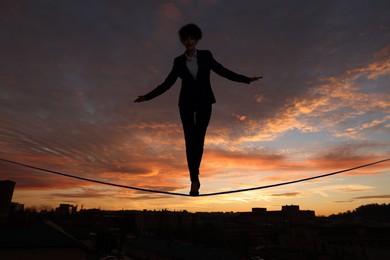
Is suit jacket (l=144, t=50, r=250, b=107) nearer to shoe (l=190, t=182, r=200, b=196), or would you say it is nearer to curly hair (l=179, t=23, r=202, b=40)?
curly hair (l=179, t=23, r=202, b=40)

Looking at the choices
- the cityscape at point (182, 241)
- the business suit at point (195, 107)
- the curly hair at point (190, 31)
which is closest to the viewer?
the business suit at point (195, 107)

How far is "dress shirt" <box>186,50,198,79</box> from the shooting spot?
16.3ft

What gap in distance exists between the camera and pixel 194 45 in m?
5.00

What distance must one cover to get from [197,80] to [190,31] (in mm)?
864

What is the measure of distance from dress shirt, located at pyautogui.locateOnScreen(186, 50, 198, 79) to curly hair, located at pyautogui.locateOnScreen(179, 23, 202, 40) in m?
0.32

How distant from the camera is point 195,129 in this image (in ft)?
16.0

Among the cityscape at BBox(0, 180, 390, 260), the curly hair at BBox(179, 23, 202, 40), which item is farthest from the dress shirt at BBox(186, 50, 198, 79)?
the cityscape at BBox(0, 180, 390, 260)

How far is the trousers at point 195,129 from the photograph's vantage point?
482 cm

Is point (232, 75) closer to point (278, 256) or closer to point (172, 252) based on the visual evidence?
point (172, 252)

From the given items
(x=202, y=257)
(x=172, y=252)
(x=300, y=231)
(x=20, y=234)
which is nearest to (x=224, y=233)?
(x=300, y=231)

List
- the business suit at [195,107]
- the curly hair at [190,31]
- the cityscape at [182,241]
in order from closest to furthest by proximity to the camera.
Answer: the business suit at [195,107], the curly hair at [190,31], the cityscape at [182,241]

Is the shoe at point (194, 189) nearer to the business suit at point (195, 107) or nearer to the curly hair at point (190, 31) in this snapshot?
the business suit at point (195, 107)

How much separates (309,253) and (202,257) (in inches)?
1076

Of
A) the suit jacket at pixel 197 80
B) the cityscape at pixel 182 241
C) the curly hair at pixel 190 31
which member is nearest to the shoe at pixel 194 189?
the suit jacket at pixel 197 80
